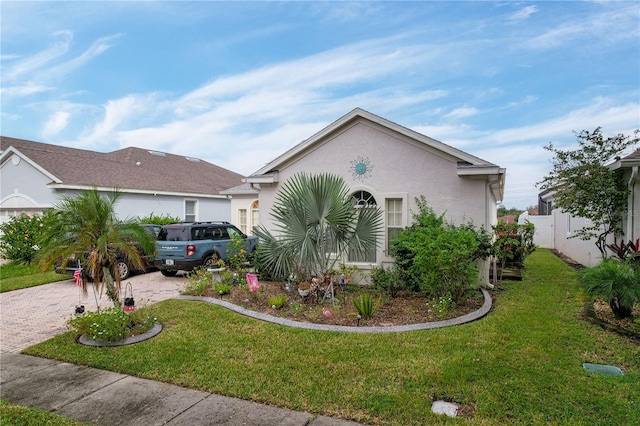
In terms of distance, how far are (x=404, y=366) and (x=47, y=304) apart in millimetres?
9200

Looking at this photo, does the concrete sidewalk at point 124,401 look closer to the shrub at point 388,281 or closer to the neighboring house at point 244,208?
the shrub at point 388,281

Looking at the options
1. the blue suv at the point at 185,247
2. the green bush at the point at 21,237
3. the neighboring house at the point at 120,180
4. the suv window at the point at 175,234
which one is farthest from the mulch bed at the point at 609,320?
the green bush at the point at 21,237

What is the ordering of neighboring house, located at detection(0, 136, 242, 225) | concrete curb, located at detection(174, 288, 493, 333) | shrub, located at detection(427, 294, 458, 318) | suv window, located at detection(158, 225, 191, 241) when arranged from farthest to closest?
1. neighboring house, located at detection(0, 136, 242, 225)
2. suv window, located at detection(158, 225, 191, 241)
3. shrub, located at detection(427, 294, 458, 318)
4. concrete curb, located at detection(174, 288, 493, 333)

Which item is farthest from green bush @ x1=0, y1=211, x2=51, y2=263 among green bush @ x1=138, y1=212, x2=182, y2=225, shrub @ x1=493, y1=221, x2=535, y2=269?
shrub @ x1=493, y1=221, x2=535, y2=269

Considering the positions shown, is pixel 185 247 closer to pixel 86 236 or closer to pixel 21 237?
pixel 86 236

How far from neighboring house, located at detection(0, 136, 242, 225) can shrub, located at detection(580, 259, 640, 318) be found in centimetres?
1331

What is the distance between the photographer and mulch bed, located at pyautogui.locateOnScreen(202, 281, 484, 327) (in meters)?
7.39

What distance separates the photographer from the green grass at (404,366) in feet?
13.5

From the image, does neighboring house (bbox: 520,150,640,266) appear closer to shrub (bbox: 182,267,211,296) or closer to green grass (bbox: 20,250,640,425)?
green grass (bbox: 20,250,640,425)

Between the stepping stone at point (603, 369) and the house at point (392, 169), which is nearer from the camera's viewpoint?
the stepping stone at point (603, 369)

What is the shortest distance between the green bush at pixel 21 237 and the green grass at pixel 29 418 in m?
12.4

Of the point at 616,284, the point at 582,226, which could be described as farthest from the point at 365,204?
the point at 582,226

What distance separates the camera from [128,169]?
2030 cm

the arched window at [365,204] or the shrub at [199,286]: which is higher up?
the arched window at [365,204]
